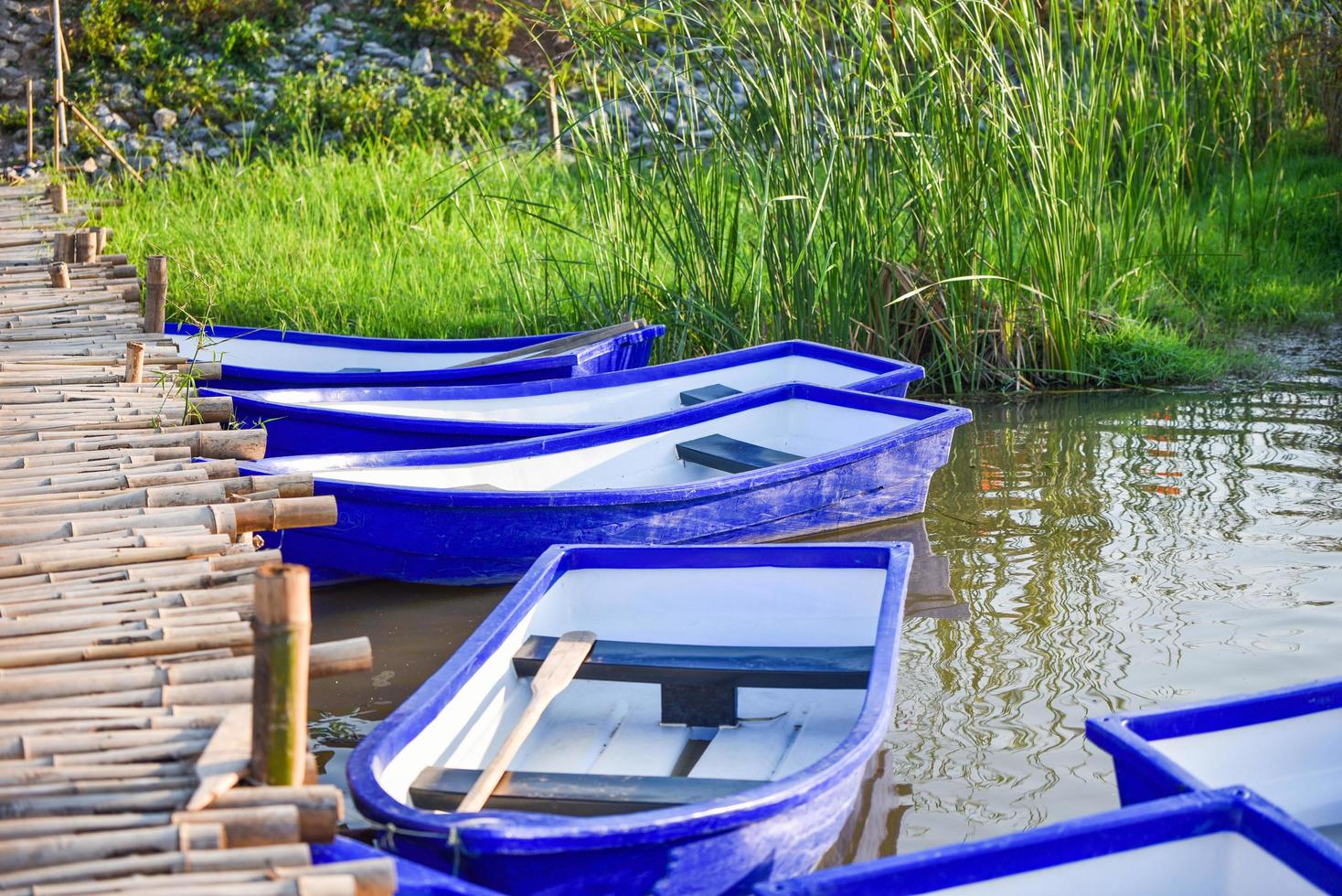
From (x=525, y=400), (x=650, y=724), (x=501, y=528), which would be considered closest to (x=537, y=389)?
(x=525, y=400)

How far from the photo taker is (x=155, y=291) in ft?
18.1

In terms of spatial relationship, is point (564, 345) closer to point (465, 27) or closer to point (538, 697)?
point (538, 697)

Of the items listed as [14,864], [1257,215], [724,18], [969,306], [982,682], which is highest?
[724,18]

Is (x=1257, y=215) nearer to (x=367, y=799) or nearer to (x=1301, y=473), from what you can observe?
(x=1301, y=473)

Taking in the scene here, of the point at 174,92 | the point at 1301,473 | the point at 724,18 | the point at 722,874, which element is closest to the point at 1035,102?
the point at 724,18

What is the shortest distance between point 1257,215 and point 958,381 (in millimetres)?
3293

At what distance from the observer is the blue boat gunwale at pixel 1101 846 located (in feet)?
6.08

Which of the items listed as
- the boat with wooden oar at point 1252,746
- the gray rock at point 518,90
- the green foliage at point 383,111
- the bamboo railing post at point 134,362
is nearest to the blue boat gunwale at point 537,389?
the bamboo railing post at point 134,362

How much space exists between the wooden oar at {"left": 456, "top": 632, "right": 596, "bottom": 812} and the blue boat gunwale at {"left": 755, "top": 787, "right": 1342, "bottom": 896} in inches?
31.6

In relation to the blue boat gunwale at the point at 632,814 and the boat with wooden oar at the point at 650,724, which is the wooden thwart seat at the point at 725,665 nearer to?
the boat with wooden oar at the point at 650,724

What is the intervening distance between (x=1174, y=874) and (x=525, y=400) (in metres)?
3.89

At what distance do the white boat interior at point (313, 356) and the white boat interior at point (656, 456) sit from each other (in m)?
1.48

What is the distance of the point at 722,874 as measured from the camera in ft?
7.22

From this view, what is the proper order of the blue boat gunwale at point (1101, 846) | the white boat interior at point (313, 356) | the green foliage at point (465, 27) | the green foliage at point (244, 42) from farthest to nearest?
the green foliage at point (465, 27)
the green foliage at point (244, 42)
the white boat interior at point (313, 356)
the blue boat gunwale at point (1101, 846)
